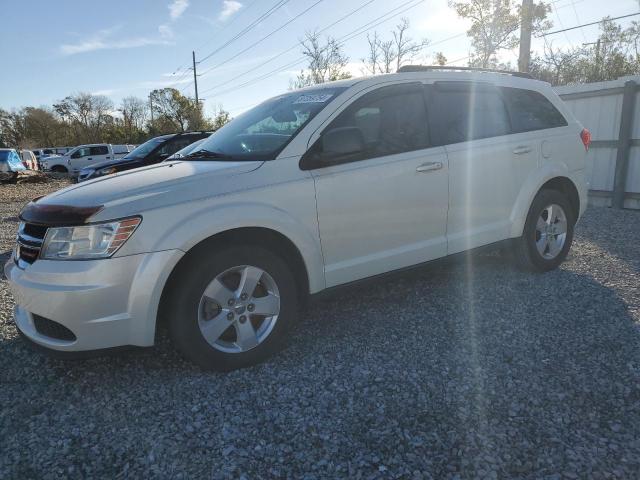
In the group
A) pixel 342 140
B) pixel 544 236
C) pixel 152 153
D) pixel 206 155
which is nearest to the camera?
pixel 342 140

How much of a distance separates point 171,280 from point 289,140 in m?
1.20

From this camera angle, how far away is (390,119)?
142 inches

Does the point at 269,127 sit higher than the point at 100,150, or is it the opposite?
the point at 269,127

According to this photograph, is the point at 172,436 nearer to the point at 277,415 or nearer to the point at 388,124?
the point at 277,415

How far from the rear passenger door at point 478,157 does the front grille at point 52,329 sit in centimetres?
278

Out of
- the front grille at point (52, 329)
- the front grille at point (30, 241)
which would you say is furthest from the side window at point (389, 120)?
the front grille at point (52, 329)

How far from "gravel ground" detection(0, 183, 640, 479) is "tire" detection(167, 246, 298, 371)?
6.3 inches

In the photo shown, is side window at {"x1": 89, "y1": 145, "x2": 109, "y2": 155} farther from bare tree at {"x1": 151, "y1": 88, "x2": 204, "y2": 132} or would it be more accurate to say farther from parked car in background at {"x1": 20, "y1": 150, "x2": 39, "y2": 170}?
bare tree at {"x1": 151, "y1": 88, "x2": 204, "y2": 132}

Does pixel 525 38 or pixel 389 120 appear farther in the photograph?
pixel 525 38

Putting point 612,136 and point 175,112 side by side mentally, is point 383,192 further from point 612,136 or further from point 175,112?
point 175,112

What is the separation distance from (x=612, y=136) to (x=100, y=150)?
26552mm

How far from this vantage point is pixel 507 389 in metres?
2.69

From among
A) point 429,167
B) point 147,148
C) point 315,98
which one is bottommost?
point 429,167

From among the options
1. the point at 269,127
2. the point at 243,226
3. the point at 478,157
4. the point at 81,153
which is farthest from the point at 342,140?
the point at 81,153
